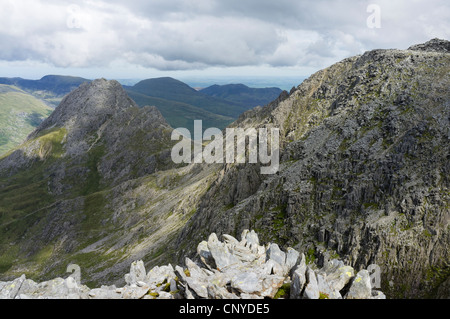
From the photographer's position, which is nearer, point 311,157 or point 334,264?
point 334,264

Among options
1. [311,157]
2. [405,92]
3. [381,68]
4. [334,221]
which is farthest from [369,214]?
[381,68]

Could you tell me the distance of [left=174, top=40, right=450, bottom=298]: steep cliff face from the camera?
57844mm

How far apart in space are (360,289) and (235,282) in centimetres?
1046

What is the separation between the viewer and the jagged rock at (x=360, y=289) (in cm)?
2323

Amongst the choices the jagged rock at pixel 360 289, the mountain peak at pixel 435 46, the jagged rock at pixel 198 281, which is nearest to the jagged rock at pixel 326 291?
the jagged rock at pixel 360 289

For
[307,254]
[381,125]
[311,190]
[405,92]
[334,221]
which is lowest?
[307,254]

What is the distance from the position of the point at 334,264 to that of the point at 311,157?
56895mm

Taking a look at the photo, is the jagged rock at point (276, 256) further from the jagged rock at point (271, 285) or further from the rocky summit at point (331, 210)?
the jagged rock at point (271, 285)

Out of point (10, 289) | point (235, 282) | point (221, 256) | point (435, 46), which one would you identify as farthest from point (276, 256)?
point (435, 46)

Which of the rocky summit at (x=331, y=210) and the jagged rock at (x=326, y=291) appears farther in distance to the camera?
the rocky summit at (x=331, y=210)

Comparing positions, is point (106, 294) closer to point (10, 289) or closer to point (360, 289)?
point (10, 289)

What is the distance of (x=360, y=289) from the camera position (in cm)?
2339

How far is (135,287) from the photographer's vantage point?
2672cm
